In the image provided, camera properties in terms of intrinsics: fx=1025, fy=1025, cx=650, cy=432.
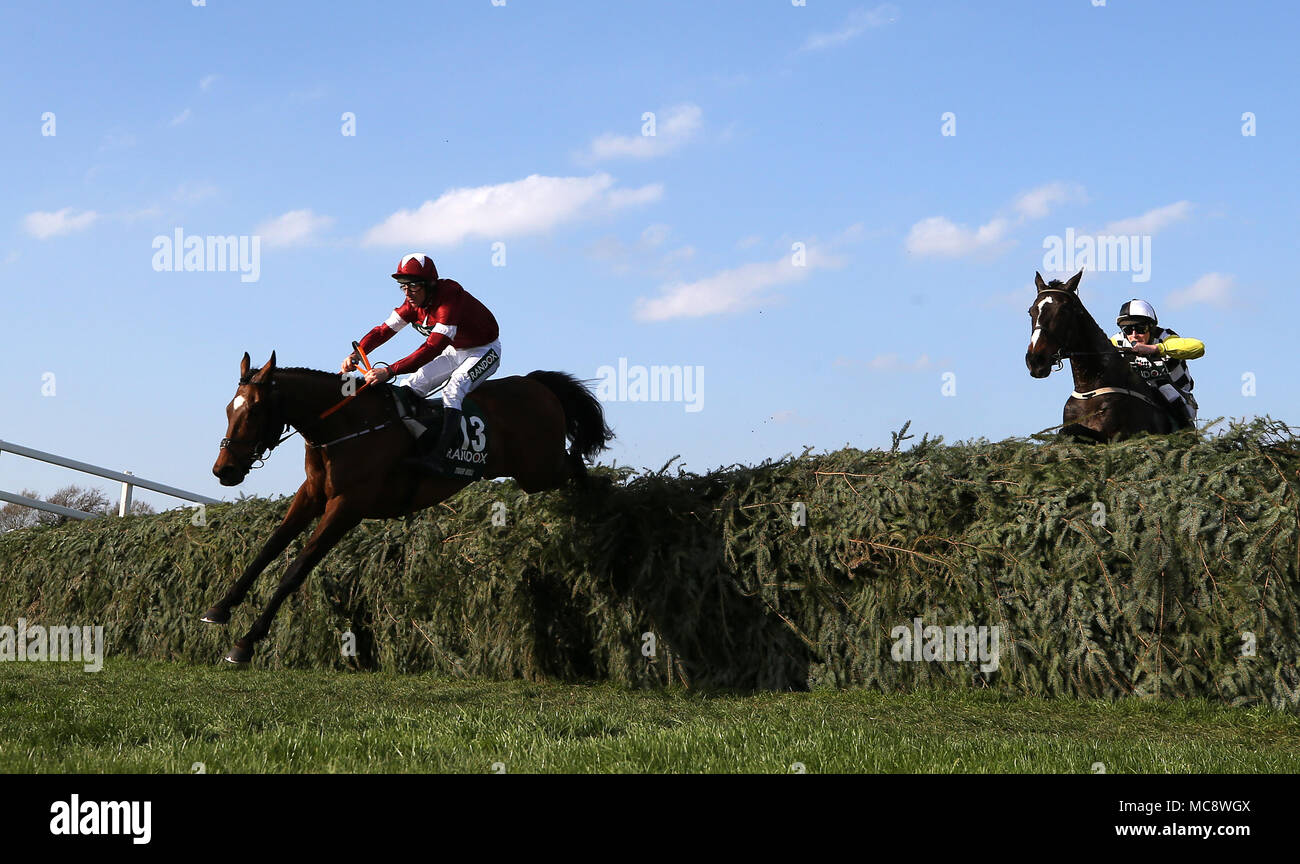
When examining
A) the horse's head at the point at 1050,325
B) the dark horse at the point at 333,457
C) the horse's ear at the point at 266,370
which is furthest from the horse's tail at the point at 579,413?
the horse's head at the point at 1050,325

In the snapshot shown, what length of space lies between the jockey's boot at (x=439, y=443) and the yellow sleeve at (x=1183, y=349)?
738 centimetres

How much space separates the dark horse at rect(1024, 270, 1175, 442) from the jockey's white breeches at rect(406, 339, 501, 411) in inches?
201

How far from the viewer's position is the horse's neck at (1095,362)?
33.0 feet

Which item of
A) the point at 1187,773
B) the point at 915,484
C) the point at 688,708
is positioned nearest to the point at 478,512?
the point at 688,708

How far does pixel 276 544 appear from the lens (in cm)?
842

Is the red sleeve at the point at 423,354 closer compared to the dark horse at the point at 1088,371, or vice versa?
the red sleeve at the point at 423,354

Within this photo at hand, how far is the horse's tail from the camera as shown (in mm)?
10281

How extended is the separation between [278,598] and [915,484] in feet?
16.8

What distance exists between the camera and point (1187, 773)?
4.54 meters

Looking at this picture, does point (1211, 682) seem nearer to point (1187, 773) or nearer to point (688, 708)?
point (1187, 773)

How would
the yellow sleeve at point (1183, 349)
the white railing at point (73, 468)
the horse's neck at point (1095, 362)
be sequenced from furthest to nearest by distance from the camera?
1. the white railing at point (73, 468)
2. the yellow sleeve at point (1183, 349)
3. the horse's neck at point (1095, 362)

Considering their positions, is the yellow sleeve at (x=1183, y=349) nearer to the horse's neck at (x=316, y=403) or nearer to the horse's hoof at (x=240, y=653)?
the horse's neck at (x=316, y=403)

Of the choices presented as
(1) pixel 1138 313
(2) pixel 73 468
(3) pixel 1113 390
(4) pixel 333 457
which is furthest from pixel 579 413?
(2) pixel 73 468
